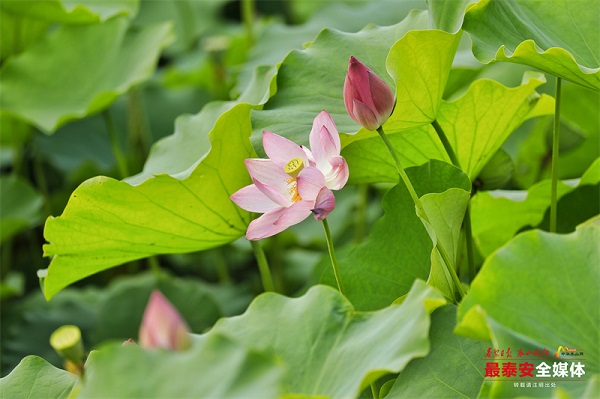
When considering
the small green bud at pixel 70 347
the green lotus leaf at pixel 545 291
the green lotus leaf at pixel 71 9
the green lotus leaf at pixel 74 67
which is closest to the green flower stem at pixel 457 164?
the green lotus leaf at pixel 545 291

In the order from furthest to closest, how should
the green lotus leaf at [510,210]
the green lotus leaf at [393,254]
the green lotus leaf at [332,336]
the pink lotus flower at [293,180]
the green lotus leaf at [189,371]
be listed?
the green lotus leaf at [510,210], the green lotus leaf at [393,254], the pink lotus flower at [293,180], the green lotus leaf at [332,336], the green lotus leaf at [189,371]

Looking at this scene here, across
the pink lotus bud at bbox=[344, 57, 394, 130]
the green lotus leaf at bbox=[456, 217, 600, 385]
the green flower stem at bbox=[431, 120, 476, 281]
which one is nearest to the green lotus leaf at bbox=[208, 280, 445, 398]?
the green lotus leaf at bbox=[456, 217, 600, 385]

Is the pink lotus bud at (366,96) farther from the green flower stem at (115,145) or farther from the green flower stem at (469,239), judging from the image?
the green flower stem at (115,145)

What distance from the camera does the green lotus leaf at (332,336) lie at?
643mm

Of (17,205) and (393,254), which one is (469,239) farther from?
(17,205)

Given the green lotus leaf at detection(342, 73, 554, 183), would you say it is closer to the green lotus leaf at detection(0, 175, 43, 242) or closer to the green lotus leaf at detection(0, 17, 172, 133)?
the green lotus leaf at detection(0, 17, 172, 133)

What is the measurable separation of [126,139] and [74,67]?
0.54 meters

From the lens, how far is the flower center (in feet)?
2.56

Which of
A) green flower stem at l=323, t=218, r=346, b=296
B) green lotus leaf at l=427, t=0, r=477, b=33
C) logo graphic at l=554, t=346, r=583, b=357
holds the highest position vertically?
green lotus leaf at l=427, t=0, r=477, b=33

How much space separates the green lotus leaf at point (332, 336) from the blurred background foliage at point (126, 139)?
0.60 meters

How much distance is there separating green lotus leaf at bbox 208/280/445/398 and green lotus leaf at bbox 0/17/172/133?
973 mm

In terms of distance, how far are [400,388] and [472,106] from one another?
367 millimetres

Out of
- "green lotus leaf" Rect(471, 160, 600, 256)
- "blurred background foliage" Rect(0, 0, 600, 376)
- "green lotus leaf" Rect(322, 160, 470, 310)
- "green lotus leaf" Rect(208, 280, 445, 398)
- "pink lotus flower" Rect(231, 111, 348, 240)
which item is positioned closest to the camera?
"green lotus leaf" Rect(208, 280, 445, 398)

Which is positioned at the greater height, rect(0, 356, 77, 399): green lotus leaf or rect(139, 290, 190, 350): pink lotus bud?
rect(139, 290, 190, 350): pink lotus bud
